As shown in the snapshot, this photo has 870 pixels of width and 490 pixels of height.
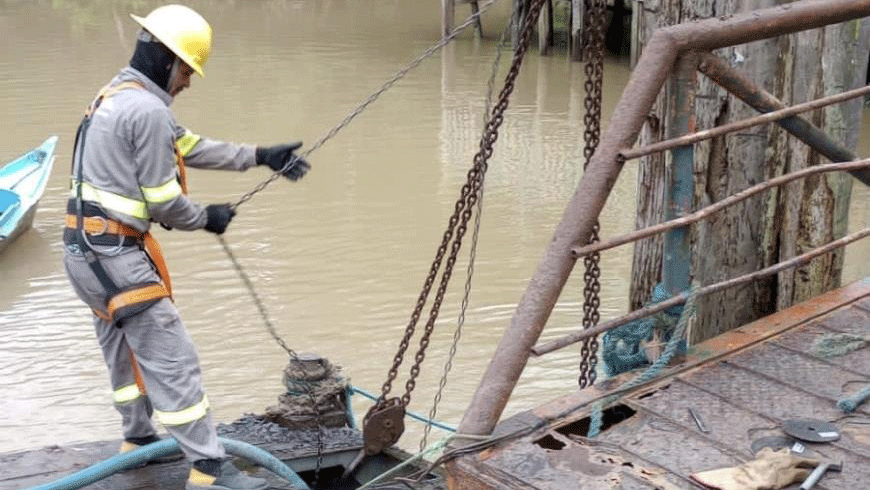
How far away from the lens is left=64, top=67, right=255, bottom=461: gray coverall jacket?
3.92 metres

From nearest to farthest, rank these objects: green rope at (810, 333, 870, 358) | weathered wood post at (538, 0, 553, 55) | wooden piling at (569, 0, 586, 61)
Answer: green rope at (810, 333, 870, 358) → wooden piling at (569, 0, 586, 61) → weathered wood post at (538, 0, 553, 55)

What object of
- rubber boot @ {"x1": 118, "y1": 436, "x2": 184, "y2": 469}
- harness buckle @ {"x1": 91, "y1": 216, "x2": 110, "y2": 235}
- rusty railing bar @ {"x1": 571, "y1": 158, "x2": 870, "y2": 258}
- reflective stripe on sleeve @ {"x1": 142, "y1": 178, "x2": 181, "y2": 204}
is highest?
rusty railing bar @ {"x1": 571, "y1": 158, "x2": 870, "y2": 258}

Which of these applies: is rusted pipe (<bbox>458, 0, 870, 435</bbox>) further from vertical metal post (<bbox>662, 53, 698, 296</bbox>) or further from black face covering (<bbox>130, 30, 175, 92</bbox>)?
black face covering (<bbox>130, 30, 175, 92</bbox>)

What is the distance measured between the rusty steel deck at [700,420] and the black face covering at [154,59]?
5.83ft

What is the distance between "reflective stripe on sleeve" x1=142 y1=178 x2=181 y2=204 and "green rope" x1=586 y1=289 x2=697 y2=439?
1.62 meters

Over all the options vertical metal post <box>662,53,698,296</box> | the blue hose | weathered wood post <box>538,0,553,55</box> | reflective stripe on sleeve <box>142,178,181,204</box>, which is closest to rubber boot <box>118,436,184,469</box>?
the blue hose

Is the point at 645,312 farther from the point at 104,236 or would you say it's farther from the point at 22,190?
the point at 22,190

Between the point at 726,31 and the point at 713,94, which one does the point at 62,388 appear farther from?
the point at 726,31

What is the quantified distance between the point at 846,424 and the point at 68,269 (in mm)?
2664

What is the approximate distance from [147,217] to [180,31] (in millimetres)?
659

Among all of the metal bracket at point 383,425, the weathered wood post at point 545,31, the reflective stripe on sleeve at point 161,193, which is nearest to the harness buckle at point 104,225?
the reflective stripe on sleeve at point 161,193

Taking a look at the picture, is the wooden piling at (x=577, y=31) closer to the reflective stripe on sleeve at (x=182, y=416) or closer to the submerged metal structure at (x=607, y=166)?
the reflective stripe on sleeve at (x=182, y=416)

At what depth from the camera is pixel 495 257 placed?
10.7 metres

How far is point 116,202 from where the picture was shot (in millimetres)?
3980
